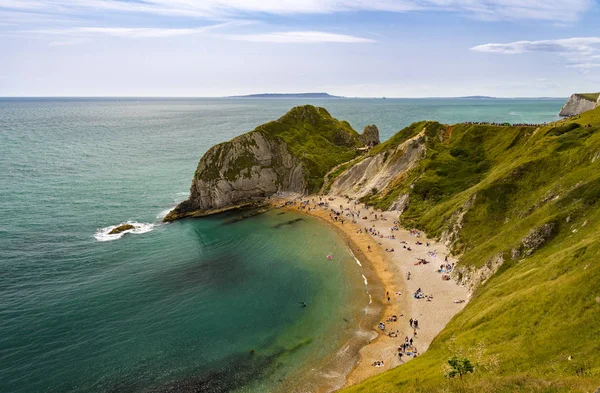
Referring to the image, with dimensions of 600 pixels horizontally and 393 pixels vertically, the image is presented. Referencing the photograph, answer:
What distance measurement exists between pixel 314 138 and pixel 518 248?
9538 cm

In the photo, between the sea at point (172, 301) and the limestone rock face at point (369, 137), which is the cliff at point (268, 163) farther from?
the sea at point (172, 301)

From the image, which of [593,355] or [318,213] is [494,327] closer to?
[593,355]

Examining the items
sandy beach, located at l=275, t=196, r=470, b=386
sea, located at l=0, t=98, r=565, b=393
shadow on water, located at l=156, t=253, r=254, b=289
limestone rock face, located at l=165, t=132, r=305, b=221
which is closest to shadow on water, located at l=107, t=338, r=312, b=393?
sea, located at l=0, t=98, r=565, b=393

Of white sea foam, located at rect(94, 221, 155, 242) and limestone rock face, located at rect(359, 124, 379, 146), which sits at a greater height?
limestone rock face, located at rect(359, 124, 379, 146)

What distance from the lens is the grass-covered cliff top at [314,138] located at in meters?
128

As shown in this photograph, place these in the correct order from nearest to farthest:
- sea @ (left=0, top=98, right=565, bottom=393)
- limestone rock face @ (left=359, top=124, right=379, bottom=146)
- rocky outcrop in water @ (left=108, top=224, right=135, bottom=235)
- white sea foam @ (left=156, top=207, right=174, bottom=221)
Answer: sea @ (left=0, top=98, right=565, bottom=393) → rocky outcrop in water @ (left=108, top=224, right=135, bottom=235) → white sea foam @ (left=156, top=207, right=174, bottom=221) → limestone rock face @ (left=359, top=124, right=379, bottom=146)

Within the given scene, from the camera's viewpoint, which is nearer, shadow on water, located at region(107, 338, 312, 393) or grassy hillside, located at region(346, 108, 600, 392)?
grassy hillside, located at region(346, 108, 600, 392)

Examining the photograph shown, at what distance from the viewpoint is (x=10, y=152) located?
573 ft

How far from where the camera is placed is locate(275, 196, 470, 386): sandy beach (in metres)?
49.7

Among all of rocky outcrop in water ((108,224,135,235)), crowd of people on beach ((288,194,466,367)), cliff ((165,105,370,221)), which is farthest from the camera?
cliff ((165,105,370,221))

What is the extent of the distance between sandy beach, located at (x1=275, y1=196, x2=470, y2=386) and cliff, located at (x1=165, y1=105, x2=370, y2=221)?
2586 centimetres

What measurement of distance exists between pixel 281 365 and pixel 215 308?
56.8ft

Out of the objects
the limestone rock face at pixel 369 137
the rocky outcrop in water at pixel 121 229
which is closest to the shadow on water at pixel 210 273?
the rocky outcrop in water at pixel 121 229

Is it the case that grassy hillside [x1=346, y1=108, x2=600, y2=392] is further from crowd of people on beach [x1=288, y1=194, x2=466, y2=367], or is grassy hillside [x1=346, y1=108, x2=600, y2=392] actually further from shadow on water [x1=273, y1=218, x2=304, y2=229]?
shadow on water [x1=273, y1=218, x2=304, y2=229]
